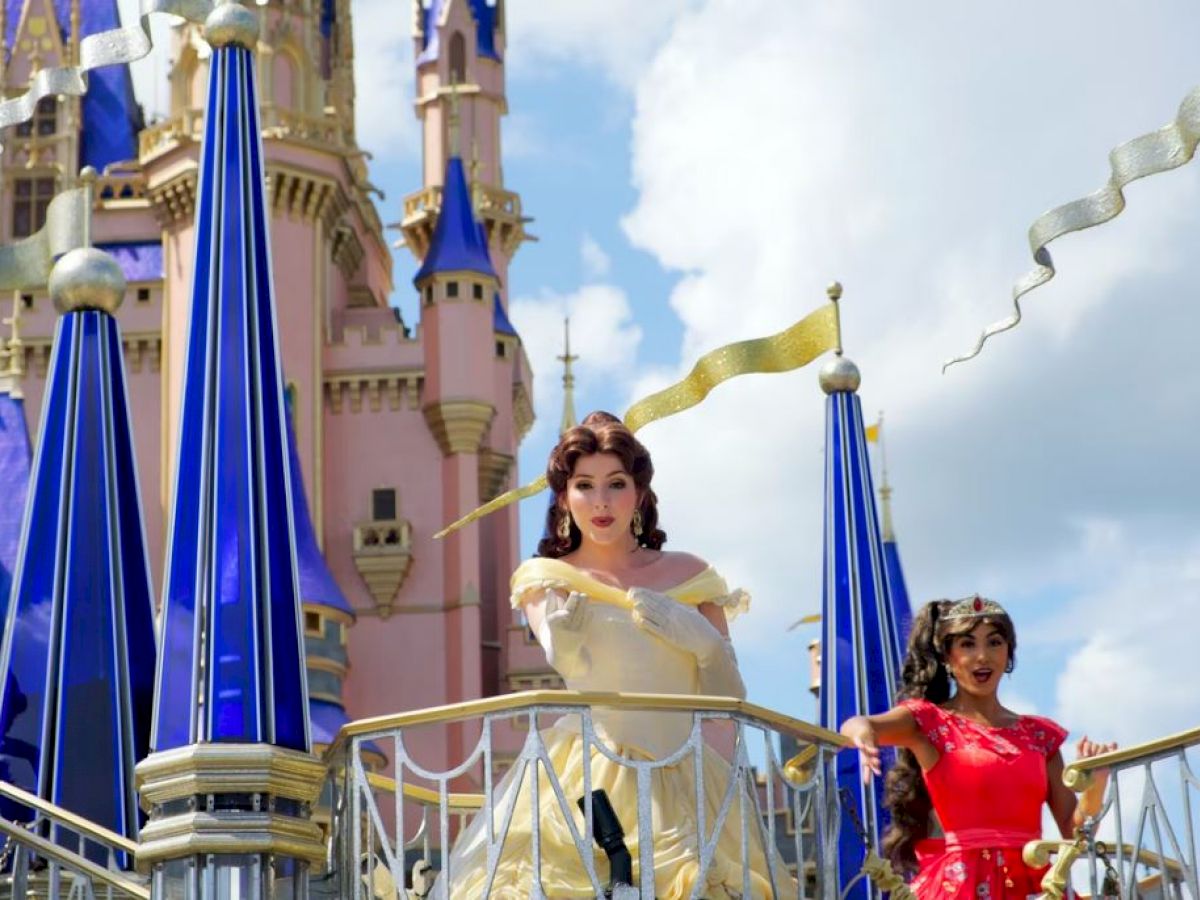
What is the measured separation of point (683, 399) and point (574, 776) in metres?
1.88

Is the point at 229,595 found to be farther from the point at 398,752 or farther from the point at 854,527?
the point at 854,527

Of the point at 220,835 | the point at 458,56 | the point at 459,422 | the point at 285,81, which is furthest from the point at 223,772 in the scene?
the point at 458,56

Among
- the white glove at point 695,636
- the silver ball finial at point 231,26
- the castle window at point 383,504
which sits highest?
the castle window at point 383,504

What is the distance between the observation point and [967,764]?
17.4 feet

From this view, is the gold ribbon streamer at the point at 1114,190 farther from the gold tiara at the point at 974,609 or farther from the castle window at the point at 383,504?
the castle window at the point at 383,504

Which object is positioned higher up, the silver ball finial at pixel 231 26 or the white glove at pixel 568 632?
the silver ball finial at pixel 231 26

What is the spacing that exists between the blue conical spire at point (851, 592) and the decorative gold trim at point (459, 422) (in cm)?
2579

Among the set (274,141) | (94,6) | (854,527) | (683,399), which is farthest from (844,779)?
(94,6)

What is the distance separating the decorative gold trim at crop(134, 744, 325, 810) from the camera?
5.37 metres

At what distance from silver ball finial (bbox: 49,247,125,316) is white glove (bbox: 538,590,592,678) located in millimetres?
3070

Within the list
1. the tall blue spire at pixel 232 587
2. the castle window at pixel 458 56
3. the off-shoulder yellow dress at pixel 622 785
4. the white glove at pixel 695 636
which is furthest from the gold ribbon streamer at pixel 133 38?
the castle window at pixel 458 56

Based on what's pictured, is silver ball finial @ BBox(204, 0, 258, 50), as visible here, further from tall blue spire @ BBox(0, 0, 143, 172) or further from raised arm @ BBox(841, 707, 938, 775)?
tall blue spire @ BBox(0, 0, 143, 172)

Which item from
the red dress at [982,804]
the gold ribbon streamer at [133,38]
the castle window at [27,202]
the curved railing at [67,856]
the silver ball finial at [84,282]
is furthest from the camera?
the castle window at [27,202]

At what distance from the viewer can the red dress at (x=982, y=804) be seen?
5.24 meters
